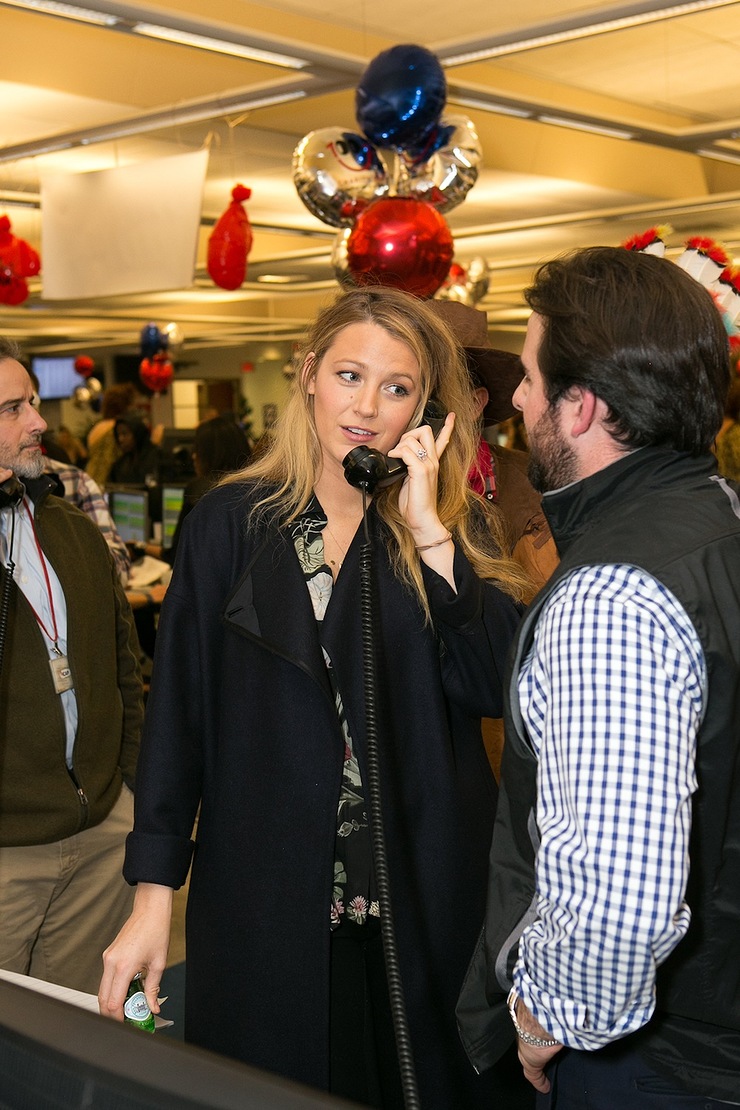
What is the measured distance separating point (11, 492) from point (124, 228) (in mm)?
3123

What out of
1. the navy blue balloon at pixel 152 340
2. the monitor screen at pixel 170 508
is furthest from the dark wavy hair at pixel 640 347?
the navy blue balloon at pixel 152 340

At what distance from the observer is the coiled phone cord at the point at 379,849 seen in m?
1.13

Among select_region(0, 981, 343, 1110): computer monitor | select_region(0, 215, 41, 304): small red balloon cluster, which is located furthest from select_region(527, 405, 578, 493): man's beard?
select_region(0, 215, 41, 304): small red balloon cluster

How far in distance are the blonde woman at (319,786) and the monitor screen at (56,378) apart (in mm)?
18773

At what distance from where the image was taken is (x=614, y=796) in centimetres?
105

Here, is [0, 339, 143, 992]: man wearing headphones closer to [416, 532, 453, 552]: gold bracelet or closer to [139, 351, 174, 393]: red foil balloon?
[416, 532, 453, 552]: gold bracelet

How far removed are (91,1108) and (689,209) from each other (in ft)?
30.6

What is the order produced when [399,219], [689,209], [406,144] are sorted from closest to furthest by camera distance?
1. [399,219]
2. [406,144]
3. [689,209]

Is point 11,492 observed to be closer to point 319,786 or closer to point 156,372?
point 319,786

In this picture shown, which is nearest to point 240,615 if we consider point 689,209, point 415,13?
point 415,13

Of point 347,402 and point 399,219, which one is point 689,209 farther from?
point 347,402

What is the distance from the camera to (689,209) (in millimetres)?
9070

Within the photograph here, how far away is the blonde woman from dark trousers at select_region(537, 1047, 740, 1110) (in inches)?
16.4

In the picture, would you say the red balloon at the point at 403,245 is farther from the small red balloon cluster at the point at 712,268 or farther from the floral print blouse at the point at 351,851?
the floral print blouse at the point at 351,851
